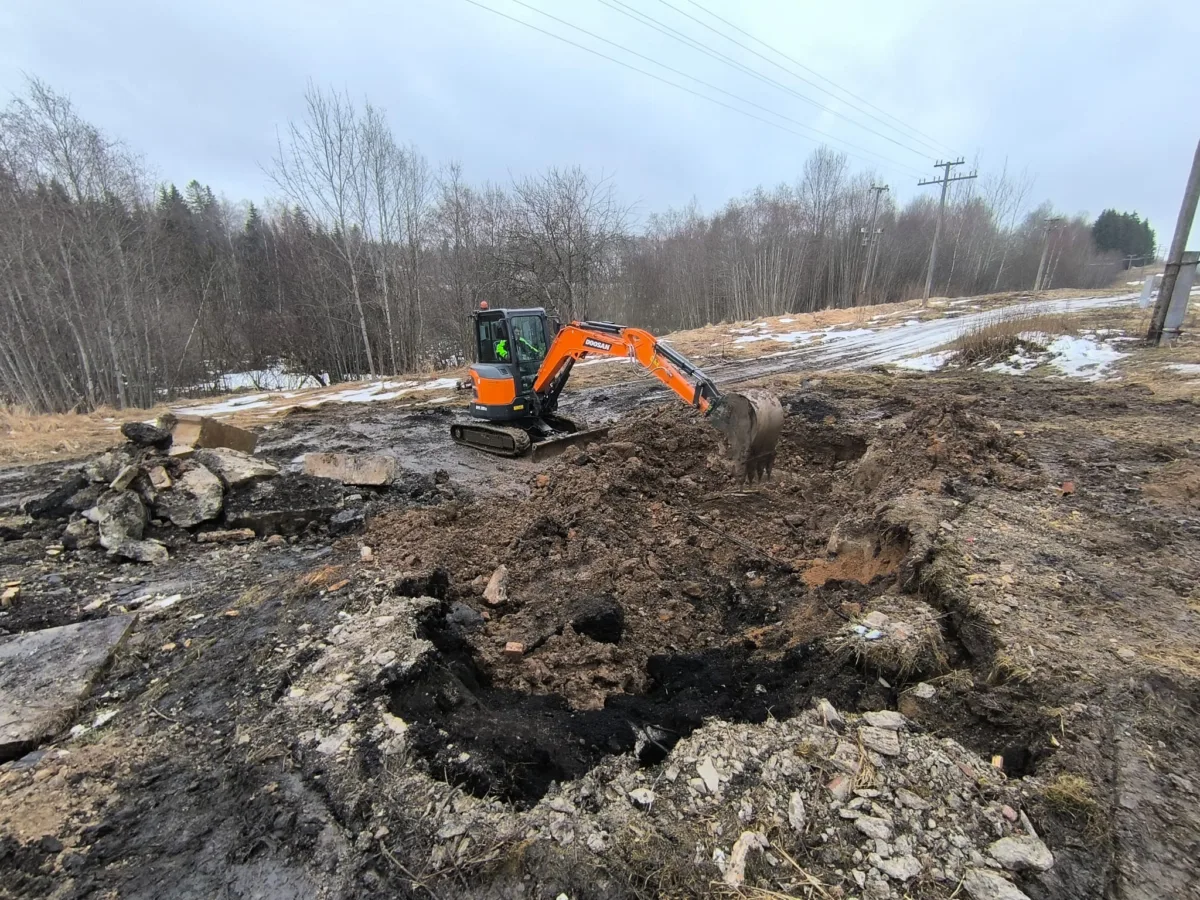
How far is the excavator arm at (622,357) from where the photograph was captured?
6.75 metres

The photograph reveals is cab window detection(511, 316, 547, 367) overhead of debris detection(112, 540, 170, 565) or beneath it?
overhead

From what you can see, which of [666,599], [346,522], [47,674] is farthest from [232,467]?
[666,599]

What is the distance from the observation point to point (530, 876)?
86.4 inches

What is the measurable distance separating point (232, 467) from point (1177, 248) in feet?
65.4

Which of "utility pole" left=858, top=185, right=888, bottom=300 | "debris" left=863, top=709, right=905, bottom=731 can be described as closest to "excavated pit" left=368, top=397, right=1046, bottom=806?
"debris" left=863, top=709, right=905, bottom=731

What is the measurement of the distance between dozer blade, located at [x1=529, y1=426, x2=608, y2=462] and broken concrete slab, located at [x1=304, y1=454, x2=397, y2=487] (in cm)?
236

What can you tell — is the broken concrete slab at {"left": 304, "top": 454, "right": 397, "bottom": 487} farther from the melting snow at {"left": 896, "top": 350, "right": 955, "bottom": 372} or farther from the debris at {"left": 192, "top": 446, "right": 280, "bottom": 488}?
the melting snow at {"left": 896, "top": 350, "right": 955, "bottom": 372}

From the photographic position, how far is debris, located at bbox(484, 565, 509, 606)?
4.67 metres

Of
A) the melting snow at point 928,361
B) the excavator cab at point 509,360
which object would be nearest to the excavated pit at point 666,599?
the excavator cab at point 509,360

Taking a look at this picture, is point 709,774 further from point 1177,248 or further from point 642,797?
point 1177,248

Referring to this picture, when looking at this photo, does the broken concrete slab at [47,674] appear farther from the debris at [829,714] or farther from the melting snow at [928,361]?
the melting snow at [928,361]

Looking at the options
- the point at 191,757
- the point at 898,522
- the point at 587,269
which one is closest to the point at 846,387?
the point at 898,522

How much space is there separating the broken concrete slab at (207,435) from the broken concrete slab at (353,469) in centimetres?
163

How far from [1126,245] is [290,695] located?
4384 inches
